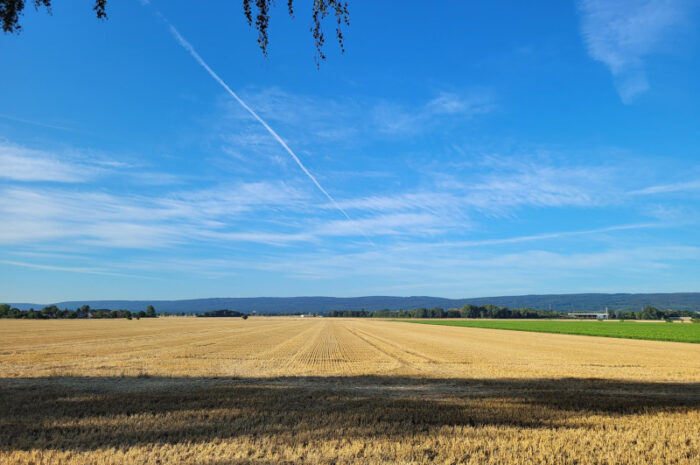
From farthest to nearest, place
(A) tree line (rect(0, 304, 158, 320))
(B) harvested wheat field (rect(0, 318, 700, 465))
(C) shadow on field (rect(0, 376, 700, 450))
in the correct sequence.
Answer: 1. (A) tree line (rect(0, 304, 158, 320))
2. (C) shadow on field (rect(0, 376, 700, 450))
3. (B) harvested wheat field (rect(0, 318, 700, 465))

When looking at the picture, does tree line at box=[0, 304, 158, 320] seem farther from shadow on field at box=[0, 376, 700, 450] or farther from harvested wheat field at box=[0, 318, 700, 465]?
shadow on field at box=[0, 376, 700, 450]

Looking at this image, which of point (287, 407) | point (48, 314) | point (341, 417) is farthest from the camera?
point (48, 314)

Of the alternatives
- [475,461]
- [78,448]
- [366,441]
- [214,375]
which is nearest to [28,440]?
[78,448]

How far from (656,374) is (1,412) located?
26.5 m

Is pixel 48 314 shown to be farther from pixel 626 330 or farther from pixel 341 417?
pixel 341 417

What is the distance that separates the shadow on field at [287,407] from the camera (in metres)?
9.78

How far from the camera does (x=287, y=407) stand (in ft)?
41.0

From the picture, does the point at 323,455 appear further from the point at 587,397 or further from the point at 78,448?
the point at 587,397

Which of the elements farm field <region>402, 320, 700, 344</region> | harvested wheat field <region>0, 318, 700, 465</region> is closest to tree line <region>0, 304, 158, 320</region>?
farm field <region>402, 320, 700, 344</region>

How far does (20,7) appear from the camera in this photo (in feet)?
31.3

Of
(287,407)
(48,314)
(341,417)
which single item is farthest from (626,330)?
(48,314)

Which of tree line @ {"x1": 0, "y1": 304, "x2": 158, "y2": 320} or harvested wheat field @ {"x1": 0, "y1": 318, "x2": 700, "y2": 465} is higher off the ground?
harvested wheat field @ {"x1": 0, "y1": 318, "x2": 700, "y2": 465}

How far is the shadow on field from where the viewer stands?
9781mm

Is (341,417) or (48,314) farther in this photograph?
(48,314)
